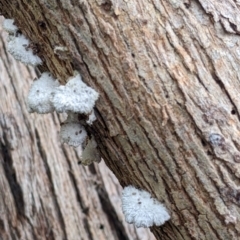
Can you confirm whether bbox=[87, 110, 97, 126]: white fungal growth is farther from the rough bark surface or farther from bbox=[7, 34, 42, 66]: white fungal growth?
the rough bark surface

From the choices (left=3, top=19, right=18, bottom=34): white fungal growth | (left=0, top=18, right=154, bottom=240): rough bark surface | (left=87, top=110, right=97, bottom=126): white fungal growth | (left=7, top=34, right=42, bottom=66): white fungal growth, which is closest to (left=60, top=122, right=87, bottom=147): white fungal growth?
(left=87, top=110, right=97, bottom=126): white fungal growth

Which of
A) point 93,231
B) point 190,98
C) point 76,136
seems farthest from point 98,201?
point 190,98

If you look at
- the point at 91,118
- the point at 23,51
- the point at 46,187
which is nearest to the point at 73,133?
the point at 91,118

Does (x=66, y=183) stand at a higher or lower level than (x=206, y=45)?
lower

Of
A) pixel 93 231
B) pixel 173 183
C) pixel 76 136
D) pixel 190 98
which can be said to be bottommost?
pixel 93 231

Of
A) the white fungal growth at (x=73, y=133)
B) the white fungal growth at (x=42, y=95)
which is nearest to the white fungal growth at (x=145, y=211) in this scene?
the white fungal growth at (x=73, y=133)

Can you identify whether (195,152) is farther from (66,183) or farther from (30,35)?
(66,183)

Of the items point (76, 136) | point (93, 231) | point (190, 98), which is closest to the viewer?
point (190, 98)
